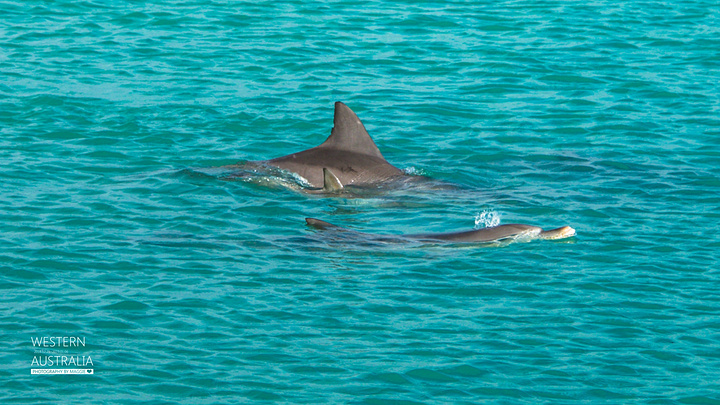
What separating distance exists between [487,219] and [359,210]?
185 centimetres

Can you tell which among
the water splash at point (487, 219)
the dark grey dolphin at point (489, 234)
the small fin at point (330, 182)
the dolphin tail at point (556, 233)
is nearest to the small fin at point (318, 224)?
the dark grey dolphin at point (489, 234)

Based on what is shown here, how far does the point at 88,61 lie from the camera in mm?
22344

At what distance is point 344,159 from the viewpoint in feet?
53.6

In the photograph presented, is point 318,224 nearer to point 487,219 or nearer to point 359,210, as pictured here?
point 359,210

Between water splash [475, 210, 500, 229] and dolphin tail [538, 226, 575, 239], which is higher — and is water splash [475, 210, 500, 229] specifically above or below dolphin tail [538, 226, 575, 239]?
above

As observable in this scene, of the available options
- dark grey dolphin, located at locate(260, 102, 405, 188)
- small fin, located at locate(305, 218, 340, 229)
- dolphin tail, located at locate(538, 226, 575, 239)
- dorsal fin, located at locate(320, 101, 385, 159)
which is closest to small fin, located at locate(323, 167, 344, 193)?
dark grey dolphin, located at locate(260, 102, 405, 188)

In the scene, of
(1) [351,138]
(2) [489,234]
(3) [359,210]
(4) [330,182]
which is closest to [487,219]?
(2) [489,234]

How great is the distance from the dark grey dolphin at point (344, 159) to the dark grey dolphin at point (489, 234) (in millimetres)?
2640

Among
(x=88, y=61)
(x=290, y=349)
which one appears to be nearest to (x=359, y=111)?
(x=88, y=61)

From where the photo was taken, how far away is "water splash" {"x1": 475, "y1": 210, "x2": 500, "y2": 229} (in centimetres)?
A: 1405

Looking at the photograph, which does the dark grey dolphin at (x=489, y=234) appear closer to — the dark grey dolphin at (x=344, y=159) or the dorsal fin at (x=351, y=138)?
the dark grey dolphin at (x=344, y=159)

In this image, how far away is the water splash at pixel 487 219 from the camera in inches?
553

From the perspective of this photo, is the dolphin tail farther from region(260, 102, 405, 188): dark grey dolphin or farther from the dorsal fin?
the dorsal fin

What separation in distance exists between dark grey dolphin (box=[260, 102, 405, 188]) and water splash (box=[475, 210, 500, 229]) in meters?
2.04
